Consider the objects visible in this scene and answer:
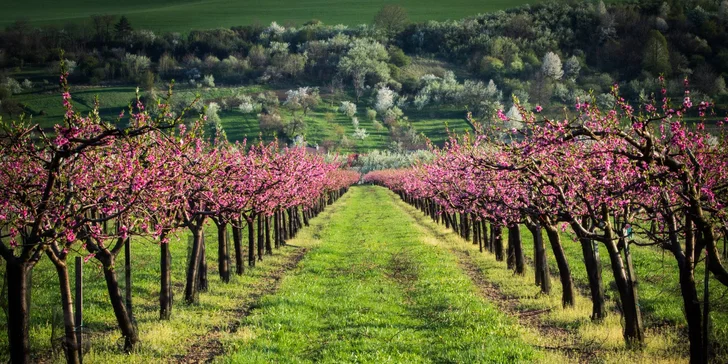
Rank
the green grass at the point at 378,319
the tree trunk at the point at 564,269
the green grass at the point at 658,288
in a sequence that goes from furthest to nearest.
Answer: the tree trunk at the point at 564,269
the green grass at the point at 658,288
the green grass at the point at 378,319

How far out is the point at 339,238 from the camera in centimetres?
3922

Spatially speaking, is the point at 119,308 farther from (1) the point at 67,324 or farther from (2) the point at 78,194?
(2) the point at 78,194

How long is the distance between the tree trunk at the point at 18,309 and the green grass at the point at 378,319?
3.95 metres

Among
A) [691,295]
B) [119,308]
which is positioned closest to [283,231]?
[119,308]

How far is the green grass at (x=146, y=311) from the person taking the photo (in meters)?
14.3

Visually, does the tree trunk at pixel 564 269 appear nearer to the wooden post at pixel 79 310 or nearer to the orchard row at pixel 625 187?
the orchard row at pixel 625 187

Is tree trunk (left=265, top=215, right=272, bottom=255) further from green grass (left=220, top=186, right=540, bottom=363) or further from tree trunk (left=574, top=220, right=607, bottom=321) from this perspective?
tree trunk (left=574, top=220, right=607, bottom=321)

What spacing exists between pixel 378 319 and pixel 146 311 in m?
7.65

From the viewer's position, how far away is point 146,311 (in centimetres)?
1895

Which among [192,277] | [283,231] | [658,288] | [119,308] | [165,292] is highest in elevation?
[119,308]

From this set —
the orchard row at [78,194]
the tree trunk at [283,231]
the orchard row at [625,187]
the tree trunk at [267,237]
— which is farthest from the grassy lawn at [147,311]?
the orchard row at [625,187]

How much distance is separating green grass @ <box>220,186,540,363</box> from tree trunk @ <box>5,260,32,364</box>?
3.95 metres

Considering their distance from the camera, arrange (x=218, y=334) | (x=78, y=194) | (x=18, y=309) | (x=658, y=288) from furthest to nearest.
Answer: (x=658, y=288), (x=218, y=334), (x=78, y=194), (x=18, y=309)

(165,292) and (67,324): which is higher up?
(67,324)
